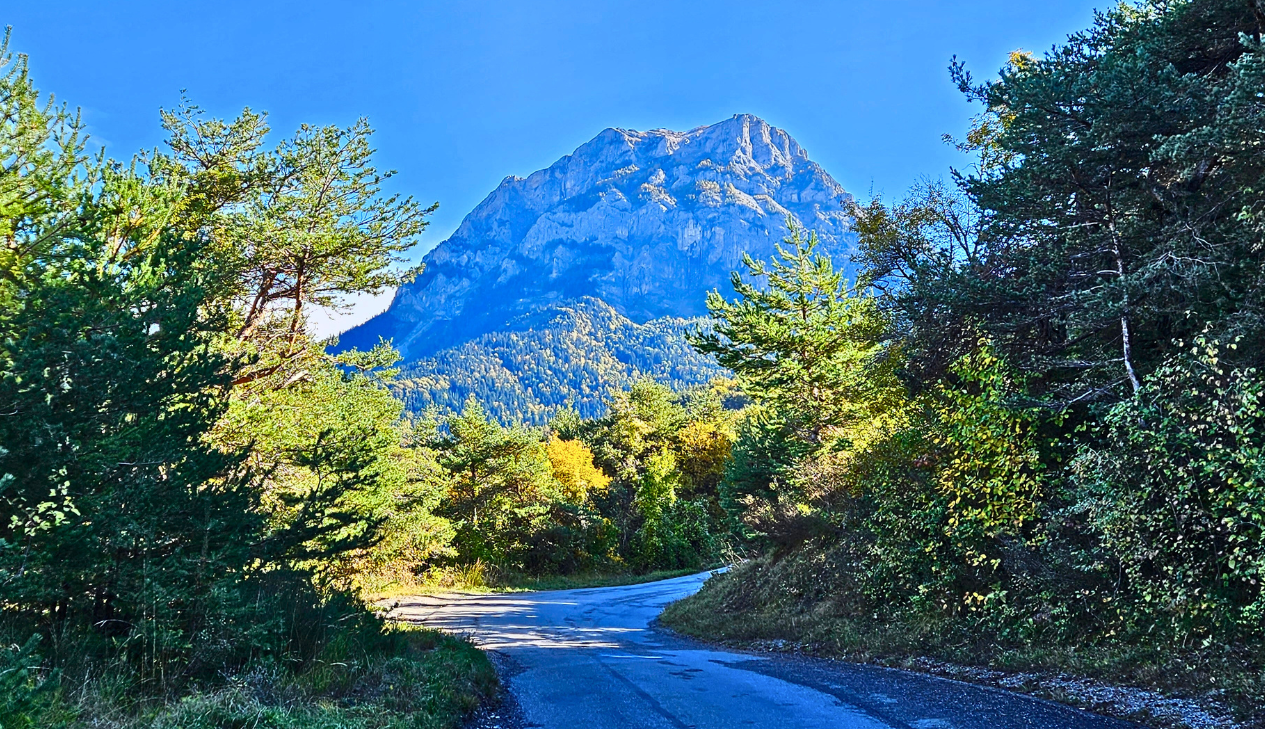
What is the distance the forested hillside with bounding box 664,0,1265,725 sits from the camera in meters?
6.46

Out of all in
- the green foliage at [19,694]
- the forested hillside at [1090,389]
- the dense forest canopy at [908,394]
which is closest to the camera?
the green foliage at [19,694]

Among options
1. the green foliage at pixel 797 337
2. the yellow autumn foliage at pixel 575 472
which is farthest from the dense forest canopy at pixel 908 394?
the yellow autumn foliage at pixel 575 472

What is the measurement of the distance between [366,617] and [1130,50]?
11.8 meters

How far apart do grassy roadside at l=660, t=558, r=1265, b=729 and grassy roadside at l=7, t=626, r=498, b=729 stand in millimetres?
6016

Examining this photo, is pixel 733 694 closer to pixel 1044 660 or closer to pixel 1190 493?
pixel 1044 660

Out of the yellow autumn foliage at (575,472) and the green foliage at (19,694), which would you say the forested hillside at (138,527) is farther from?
the yellow autumn foliage at (575,472)

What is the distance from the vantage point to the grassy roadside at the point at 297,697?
4602 millimetres

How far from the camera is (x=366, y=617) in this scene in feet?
30.2

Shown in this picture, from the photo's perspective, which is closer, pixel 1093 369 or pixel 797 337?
pixel 1093 369

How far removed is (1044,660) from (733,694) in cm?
381

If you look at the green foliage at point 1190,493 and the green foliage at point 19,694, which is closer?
the green foliage at point 19,694

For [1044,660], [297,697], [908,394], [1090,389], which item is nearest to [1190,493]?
[1090,389]

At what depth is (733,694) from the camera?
25.3 ft

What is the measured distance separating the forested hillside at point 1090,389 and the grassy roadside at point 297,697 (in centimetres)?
670
